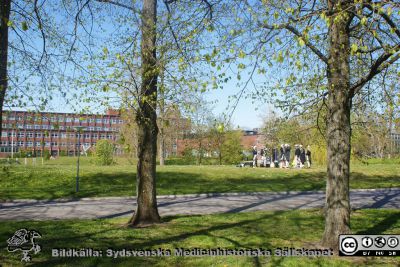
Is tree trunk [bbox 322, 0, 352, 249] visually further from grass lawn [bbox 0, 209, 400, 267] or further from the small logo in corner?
the small logo in corner

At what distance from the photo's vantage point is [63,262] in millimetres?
6598

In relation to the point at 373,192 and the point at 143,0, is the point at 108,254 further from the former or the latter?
the point at 373,192

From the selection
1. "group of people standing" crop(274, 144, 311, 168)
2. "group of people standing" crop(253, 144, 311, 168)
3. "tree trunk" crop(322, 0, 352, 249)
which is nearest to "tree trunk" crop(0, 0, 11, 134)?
"tree trunk" crop(322, 0, 352, 249)

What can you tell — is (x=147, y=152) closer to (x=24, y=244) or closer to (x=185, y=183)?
Answer: (x=24, y=244)

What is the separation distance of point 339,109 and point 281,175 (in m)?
15.6

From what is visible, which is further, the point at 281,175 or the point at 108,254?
the point at 281,175

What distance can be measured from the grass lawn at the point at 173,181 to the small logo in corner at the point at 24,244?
7.13 meters

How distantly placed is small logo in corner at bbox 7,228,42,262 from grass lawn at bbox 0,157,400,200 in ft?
23.4

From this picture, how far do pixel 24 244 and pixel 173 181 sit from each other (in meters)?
12.6

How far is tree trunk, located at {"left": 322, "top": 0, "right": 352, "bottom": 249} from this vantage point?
7.52m

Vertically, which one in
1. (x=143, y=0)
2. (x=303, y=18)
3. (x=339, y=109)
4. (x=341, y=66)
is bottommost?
(x=339, y=109)

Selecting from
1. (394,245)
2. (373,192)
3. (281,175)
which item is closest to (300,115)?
(394,245)

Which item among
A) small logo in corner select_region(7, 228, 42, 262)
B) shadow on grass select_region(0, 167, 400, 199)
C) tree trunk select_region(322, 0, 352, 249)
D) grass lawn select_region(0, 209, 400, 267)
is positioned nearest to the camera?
grass lawn select_region(0, 209, 400, 267)

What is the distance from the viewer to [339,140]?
24.9ft
